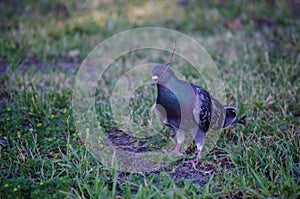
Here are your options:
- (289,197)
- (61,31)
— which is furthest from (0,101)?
(289,197)

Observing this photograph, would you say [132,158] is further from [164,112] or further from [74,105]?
[74,105]

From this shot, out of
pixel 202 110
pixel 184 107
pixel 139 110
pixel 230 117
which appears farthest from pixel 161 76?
pixel 139 110

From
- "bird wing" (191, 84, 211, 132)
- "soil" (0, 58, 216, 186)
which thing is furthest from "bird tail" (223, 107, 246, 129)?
"soil" (0, 58, 216, 186)

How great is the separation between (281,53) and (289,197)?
11.4 feet

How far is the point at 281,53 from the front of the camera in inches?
227

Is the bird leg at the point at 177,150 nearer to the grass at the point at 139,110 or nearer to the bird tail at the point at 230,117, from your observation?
the grass at the point at 139,110

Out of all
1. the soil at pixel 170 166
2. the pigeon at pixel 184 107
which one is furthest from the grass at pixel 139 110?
the pigeon at pixel 184 107

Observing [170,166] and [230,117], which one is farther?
[230,117]

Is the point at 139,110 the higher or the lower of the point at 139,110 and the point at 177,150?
the higher

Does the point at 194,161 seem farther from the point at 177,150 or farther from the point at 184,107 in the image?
the point at 184,107

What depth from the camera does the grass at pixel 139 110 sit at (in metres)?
2.93

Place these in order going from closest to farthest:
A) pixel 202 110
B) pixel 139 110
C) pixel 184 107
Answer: pixel 184 107
pixel 202 110
pixel 139 110

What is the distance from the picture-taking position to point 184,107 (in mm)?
3225

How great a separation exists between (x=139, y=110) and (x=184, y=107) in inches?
47.1
